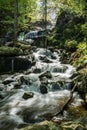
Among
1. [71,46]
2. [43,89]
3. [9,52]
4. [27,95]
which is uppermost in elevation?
[9,52]

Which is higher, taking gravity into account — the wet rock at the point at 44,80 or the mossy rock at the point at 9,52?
the mossy rock at the point at 9,52

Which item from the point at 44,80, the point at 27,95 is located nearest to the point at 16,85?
the point at 44,80

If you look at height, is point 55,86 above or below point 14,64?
above

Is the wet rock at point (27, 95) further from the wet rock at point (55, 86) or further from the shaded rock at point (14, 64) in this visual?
the shaded rock at point (14, 64)

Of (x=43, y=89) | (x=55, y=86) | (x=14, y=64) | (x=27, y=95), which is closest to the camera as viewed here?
(x=27, y=95)

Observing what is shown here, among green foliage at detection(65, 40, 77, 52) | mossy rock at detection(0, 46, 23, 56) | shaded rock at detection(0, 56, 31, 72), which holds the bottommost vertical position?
shaded rock at detection(0, 56, 31, 72)

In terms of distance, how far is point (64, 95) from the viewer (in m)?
12.9

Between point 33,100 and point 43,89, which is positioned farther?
point 43,89

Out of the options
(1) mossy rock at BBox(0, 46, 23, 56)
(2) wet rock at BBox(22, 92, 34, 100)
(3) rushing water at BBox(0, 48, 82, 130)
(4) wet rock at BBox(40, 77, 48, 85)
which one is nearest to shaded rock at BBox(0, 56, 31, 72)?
(1) mossy rock at BBox(0, 46, 23, 56)

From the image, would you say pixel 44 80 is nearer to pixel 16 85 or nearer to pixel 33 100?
pixel 16 85

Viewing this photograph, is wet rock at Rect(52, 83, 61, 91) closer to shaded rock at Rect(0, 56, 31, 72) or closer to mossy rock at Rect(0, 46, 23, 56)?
shaded rock at Rect(0, 56, 31, 72)

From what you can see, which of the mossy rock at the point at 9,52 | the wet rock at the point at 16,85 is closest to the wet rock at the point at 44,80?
the wet rock at the point at 16,85

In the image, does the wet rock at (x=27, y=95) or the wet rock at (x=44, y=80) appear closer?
the wet rock at (x=27, y=95)

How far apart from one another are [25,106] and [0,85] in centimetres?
434
